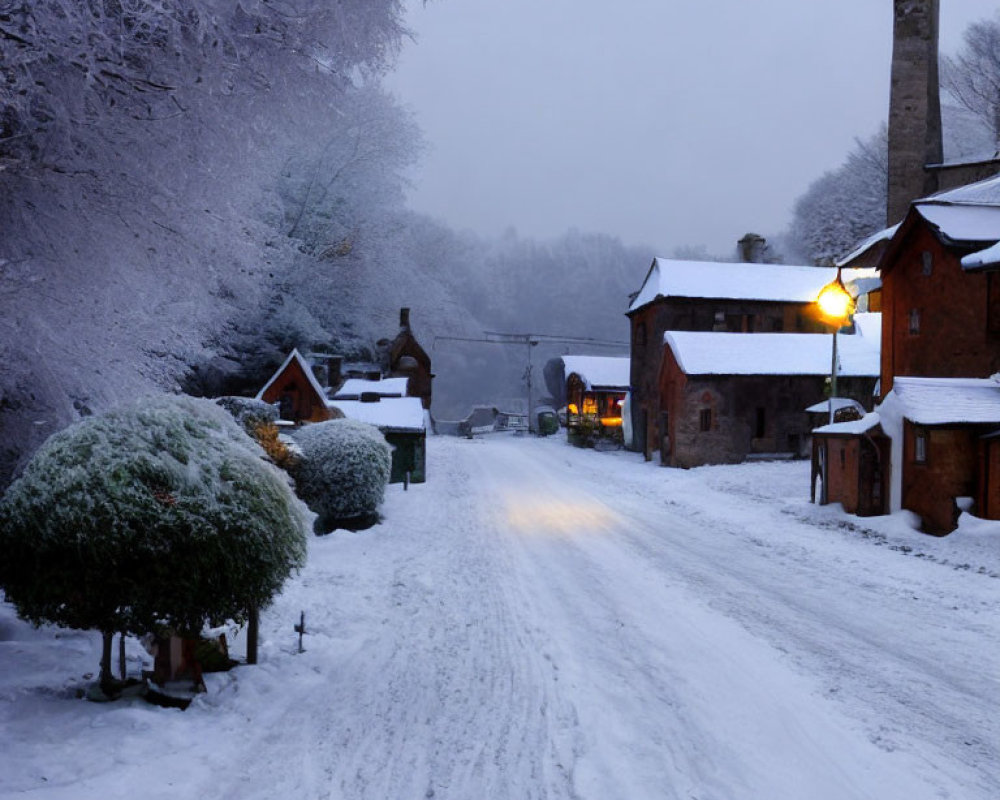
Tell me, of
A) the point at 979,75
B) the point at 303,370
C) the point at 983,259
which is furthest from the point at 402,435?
the point at 979,75

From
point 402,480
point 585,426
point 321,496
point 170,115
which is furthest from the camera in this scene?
point 585,426

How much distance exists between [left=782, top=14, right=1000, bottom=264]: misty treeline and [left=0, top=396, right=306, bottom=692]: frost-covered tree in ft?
140

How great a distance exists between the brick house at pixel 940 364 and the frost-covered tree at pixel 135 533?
13.2 meters

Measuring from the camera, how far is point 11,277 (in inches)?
213

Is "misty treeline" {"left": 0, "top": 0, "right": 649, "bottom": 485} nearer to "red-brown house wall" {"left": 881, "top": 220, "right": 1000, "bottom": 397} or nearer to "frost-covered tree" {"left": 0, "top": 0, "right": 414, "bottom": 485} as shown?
"frost-covered tree" {"left": 0, "top": 0, "right": 414, "bottom": 485}

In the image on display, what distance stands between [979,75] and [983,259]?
3731cm

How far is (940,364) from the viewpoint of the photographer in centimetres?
1731

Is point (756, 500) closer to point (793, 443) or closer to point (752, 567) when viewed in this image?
point (752, 567)

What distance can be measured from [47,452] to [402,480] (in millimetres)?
18061

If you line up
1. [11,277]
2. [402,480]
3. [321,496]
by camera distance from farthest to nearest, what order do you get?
[402,480] → [321,496] → [11,277]

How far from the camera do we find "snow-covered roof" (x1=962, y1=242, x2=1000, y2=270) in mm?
14703

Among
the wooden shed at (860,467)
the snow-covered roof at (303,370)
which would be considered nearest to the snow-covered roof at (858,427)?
the wooden shed at (860,467)

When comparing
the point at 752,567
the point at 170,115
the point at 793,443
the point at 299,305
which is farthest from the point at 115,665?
the point at 793,443

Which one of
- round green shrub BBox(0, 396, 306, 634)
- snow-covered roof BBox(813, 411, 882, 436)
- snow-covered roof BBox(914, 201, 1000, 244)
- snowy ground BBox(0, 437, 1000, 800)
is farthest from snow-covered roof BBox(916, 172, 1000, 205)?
round green shrub BBox(0, 396, 306, 634)
